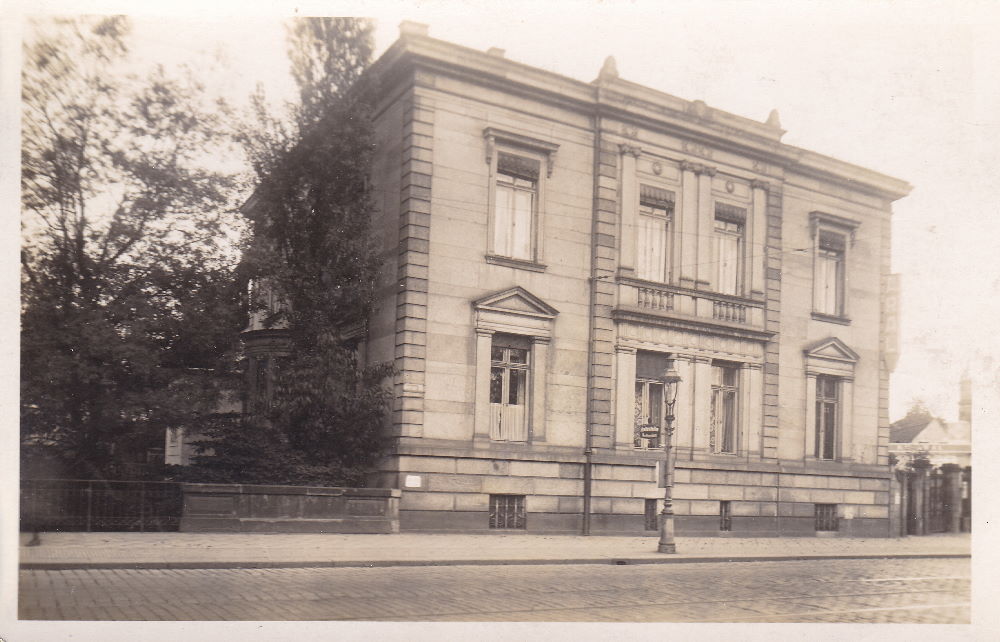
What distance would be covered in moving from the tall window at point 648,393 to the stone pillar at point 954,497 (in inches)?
280

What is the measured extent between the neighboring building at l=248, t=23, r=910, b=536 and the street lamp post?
67 cm

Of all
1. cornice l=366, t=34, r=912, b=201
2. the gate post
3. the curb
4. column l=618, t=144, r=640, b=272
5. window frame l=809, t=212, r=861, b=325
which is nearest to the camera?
the curb

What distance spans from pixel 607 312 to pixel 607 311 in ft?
0.07

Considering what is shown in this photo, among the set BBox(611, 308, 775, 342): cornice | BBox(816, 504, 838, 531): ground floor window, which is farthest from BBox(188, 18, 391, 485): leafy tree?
BBox(816, 504, 838, 531): ground floor window

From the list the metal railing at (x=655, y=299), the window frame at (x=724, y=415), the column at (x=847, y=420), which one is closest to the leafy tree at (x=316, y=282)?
the metal railing at (x=655, y=299)

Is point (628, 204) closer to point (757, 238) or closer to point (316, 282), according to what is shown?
point (757, 238)

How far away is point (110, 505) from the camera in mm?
14875

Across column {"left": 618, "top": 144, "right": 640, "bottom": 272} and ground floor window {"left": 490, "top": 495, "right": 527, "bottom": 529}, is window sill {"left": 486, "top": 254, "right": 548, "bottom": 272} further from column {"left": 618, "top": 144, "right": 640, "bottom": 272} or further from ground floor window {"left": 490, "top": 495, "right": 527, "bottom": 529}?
ground floor window {"left": 490, "top": 495, "right": 527, "bottom": 529}

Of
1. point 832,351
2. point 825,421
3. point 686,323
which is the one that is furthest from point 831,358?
point 686,323

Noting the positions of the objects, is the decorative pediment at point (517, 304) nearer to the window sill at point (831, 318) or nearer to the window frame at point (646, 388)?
the window frame at point (646, 388)

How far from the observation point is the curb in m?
11.4

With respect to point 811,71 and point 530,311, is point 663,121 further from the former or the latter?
point 811,71
